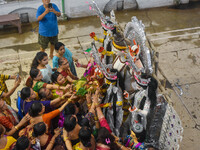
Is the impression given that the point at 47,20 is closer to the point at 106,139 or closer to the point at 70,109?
the point at 70,109

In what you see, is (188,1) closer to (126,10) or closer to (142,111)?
(126,10)

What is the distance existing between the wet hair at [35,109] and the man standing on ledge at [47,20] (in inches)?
116

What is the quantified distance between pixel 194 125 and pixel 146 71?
2.16m

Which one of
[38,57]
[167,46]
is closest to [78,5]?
[167,46]

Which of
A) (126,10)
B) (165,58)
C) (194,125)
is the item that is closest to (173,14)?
(126,10)

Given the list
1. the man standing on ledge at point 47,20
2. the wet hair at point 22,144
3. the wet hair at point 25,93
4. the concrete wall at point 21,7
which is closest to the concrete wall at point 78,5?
the concrete wall at point 21,7

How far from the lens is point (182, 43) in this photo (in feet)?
23.4

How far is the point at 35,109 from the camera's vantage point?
3283 mm

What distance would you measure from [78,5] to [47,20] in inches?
118

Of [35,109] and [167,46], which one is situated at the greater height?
[35,109]

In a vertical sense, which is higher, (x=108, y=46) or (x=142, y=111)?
(x=108, y=46)

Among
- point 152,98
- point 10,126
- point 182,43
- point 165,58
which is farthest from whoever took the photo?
point 182,43

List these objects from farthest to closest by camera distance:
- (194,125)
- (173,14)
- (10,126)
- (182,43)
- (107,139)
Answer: (173,14) → (182,43) → (194,125) → (10,126) → (107,139)

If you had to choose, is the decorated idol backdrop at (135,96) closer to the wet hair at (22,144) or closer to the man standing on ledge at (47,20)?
the wet hair at (22,144)
